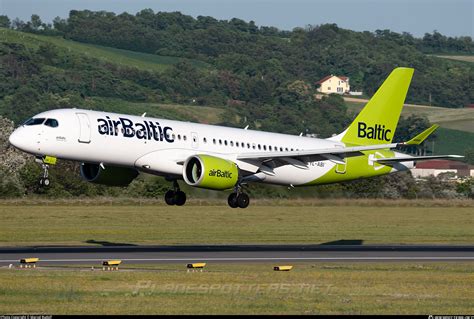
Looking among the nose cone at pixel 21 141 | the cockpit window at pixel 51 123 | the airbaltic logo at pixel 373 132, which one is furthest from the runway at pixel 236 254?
the airbaltic logo at pixel 373 132

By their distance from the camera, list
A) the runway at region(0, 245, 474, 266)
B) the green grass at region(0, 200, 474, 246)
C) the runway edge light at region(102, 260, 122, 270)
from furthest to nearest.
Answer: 1. the green grass at region(0, 200, 474, 246)
2. the runway at region(0, 245, 474, 266)
3. the runway edge light at region(102, 260, 122, 270)

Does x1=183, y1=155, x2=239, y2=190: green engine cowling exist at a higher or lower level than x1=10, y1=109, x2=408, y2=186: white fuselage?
lower

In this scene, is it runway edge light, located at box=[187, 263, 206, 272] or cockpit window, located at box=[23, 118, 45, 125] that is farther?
cockpit window, located at box=[23, 118, 45, 125]

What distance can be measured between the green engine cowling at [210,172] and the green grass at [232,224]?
875 centimetres

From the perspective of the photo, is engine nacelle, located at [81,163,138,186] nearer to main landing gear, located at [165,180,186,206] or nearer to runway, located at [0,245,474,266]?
main landing gear, located at [165,180,186,206]

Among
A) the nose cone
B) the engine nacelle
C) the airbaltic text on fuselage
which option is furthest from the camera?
the engine nacelle

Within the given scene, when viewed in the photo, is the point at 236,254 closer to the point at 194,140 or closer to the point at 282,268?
the point at 194,140

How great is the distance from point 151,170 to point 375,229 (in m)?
24.2

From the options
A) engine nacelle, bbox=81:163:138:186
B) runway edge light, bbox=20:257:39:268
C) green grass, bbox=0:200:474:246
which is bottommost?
green grass, bbox=0:200:474:246

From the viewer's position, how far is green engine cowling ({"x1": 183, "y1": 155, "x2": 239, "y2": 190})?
54969mm

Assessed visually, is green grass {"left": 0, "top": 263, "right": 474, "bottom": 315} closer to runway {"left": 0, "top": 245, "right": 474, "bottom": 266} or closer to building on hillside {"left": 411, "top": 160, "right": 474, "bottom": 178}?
runway {"left": 0, "top": 245, "right": 474, "bottom": 266}

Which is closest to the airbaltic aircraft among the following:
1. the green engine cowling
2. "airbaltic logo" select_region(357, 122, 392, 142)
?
the green engine cowling

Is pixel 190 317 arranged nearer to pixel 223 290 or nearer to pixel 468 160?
pixel 223 290

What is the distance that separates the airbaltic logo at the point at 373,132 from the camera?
67.5 m
